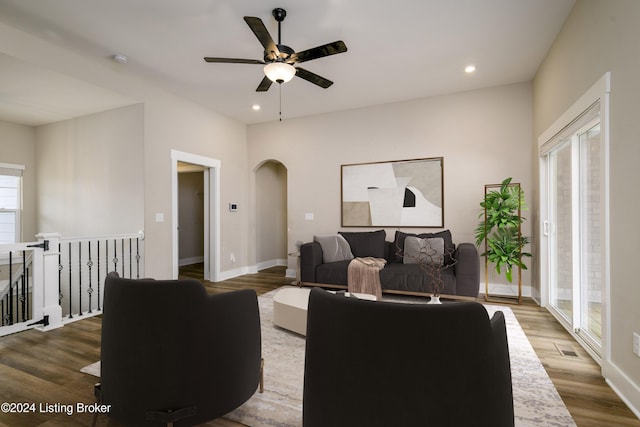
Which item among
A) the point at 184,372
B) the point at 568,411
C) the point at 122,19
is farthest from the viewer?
the point at 122,19

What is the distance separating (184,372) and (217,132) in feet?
16.0

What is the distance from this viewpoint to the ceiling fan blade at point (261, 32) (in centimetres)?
230

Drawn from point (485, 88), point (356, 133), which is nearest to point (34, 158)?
point (356, 133)

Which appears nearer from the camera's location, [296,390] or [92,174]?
[296,390]

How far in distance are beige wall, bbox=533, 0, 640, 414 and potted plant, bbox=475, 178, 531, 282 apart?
170 cm

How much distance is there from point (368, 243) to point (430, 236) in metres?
0.93

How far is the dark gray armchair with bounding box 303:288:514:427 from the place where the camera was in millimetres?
911

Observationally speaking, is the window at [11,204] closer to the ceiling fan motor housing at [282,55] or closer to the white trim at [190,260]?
the white trim at [190,260]

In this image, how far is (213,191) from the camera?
18.4 ft

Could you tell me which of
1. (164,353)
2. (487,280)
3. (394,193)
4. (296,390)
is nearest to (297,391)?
(296,390)

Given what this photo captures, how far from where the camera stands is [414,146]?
5.04 m

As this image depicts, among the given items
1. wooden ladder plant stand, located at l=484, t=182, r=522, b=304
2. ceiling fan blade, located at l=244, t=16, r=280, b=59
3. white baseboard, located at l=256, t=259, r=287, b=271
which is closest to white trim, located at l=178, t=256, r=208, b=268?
white baseboard, located at l=256, t=259, r=287, b=271

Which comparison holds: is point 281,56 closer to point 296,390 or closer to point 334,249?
point 296,390

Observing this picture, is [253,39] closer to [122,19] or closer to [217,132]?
[122,19]
